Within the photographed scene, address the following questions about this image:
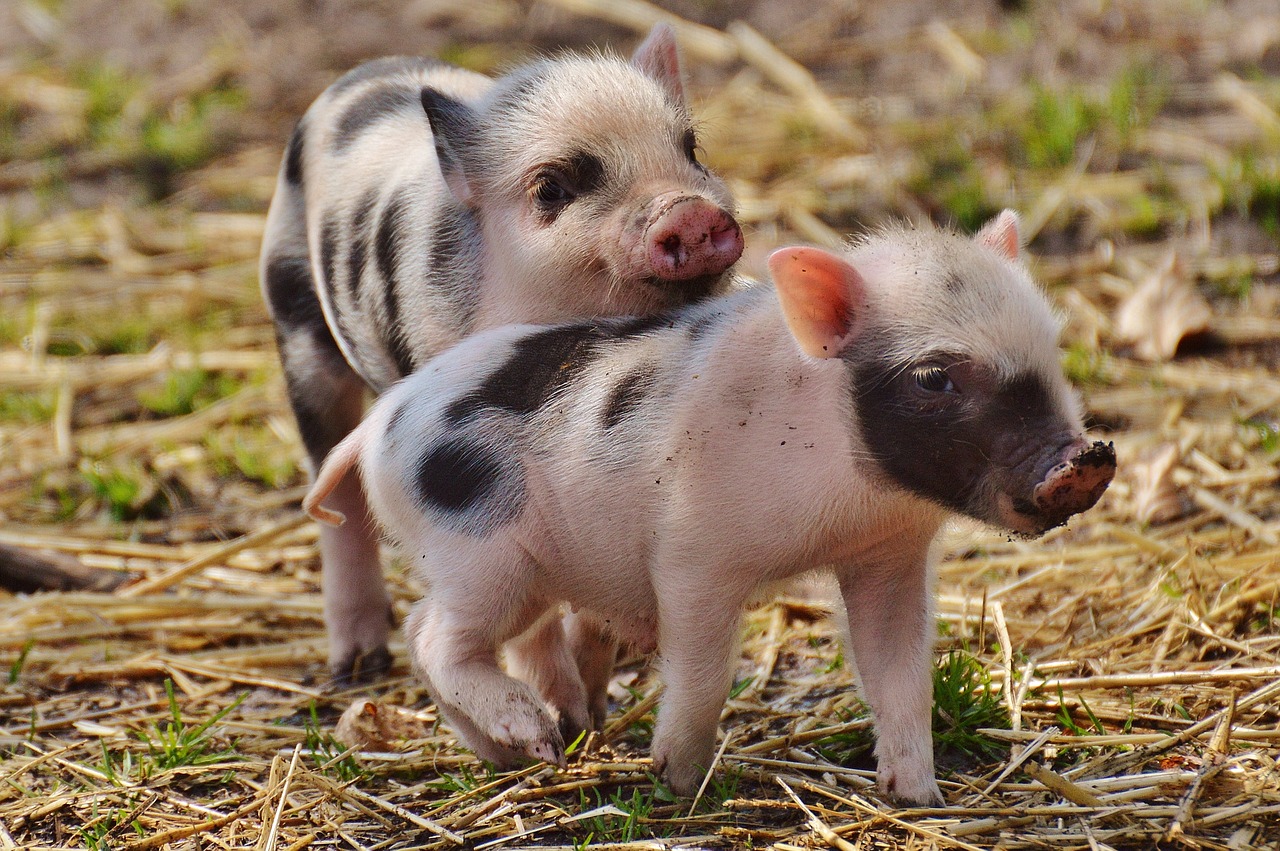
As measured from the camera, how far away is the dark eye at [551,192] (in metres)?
4.17

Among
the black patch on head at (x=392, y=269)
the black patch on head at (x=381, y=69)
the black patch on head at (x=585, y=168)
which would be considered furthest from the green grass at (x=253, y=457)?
the black patch on head at (x=585, y=168)

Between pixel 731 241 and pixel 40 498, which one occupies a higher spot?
pixel 731 241

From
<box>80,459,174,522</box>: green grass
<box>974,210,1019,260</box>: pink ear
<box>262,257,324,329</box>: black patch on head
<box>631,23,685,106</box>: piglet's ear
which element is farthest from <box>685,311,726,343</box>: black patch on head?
<box>80,459,174,522</box>: green grass

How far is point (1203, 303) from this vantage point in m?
6.52

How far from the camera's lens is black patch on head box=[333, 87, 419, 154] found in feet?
16.5

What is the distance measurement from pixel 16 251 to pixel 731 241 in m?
6.07

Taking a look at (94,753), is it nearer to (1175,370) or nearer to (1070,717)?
(1070,717)

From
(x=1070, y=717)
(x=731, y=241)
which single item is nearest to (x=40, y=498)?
(x=731, y=241)

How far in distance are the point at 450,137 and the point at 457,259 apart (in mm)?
339

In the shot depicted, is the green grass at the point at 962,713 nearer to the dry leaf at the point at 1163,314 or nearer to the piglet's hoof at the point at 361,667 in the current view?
the piglet's hoof at the point at 361,667

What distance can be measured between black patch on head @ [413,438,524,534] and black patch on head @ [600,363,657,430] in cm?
27

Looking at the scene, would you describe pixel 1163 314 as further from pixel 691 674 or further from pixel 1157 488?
pixel 691 674

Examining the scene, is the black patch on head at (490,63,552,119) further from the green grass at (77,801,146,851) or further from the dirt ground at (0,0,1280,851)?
the green grass at (77,801,146,851)

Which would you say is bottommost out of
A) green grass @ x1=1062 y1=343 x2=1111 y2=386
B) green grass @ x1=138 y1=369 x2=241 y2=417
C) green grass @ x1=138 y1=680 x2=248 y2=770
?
green grass @ x1=138 y1=369 x2=241 y2=417
